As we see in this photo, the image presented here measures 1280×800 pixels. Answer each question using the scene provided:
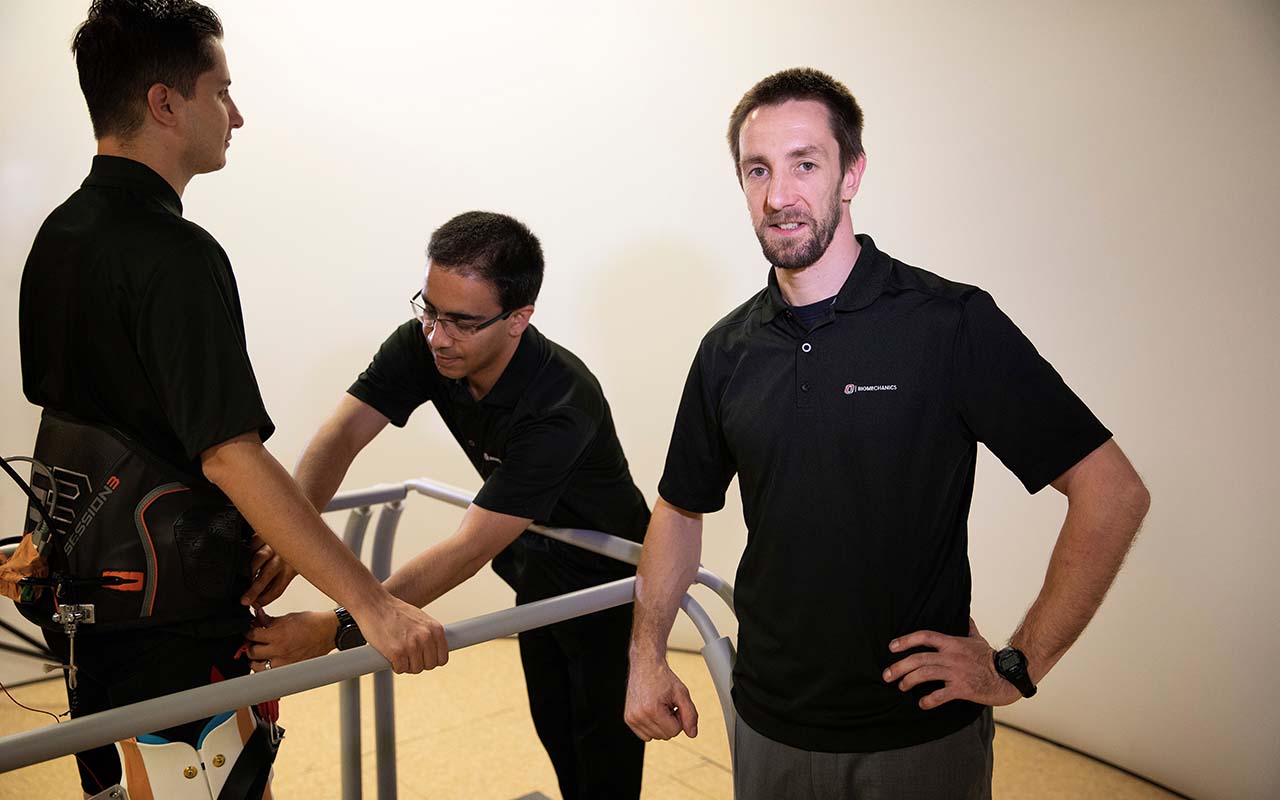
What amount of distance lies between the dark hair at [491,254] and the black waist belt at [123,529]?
824 mm

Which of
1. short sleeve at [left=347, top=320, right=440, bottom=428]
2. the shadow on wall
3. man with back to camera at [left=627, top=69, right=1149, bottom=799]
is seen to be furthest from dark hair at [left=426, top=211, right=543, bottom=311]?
the shadow on wall

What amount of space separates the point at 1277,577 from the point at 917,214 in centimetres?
146

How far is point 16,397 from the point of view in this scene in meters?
4.03

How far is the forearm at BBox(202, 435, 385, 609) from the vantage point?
1410mm

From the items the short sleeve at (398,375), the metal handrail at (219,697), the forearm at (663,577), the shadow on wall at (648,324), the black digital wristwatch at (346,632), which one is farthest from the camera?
the shadow on wall at (648,324)

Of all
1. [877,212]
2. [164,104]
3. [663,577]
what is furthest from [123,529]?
[877,212]

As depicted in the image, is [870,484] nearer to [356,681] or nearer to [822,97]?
[822,97]

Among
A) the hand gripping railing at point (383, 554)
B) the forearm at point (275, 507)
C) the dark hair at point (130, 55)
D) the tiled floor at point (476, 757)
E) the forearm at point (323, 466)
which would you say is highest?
the dark hair at point (130, 55)

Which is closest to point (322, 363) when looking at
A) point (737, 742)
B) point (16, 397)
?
point (16, 397)

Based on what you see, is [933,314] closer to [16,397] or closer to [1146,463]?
[1146,463]

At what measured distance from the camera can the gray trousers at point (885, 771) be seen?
1.50 m

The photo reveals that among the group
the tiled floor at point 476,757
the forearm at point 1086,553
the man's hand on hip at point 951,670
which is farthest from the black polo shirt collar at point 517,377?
the tiled floor at point 476,757

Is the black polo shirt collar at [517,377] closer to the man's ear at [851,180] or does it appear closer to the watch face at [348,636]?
the watch face at [348,636]

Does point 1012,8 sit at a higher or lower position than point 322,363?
higher
